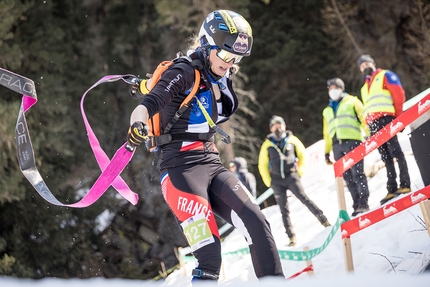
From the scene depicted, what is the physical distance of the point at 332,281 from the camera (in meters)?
1.44

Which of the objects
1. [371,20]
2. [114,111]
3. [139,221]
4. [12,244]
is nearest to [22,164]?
[12,244]

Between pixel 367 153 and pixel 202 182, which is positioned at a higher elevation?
pixel 202 182

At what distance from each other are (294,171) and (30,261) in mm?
9993

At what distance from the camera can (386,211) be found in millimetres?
4805

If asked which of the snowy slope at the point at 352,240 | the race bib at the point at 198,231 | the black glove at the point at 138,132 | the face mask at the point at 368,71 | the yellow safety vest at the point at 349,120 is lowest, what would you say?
the snowy slope at the point at 352,240

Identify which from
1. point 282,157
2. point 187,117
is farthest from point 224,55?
point 282,157

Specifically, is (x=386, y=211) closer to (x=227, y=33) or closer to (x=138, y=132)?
(x=227, y=33)

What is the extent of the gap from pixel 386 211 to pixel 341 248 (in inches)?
107

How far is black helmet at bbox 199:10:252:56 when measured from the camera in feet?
12.3

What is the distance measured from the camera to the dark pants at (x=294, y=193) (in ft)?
27.4

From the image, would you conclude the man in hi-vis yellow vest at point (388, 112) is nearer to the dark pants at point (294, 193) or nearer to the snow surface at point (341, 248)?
the snow surface at point (341, 248)

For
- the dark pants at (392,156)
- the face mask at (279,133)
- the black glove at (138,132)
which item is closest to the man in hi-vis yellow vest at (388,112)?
the dark pants at (392,156)

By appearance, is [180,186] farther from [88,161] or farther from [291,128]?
[291,128]

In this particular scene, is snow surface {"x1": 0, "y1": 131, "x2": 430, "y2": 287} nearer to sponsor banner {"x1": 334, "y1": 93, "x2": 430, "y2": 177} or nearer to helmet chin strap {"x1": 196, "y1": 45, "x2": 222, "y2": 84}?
sponsor banner {"x1": 334, "y1": 93, "x2": 430, "y2": 177}
